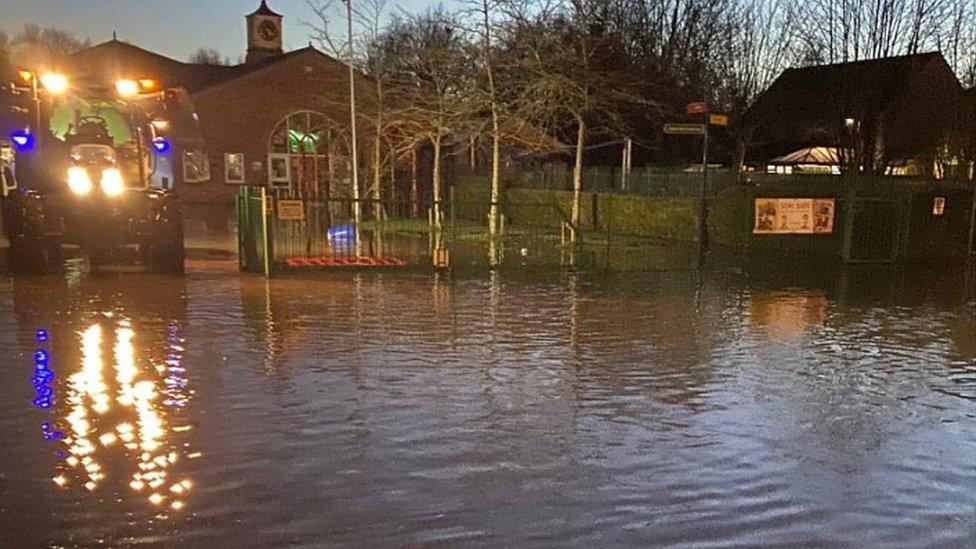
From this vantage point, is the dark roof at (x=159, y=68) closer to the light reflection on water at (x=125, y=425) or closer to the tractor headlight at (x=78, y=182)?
the tractor headlight at (x=78, y=182)

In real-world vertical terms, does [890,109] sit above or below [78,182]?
above

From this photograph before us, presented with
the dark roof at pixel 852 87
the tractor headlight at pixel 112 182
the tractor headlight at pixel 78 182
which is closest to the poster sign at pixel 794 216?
the dark roof at pixel 852 87

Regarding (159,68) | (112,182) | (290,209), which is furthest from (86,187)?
(159,68)

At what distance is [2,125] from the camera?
14773mm

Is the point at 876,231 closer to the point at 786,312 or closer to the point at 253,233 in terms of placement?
the point at 786,312

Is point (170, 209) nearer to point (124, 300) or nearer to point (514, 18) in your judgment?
point (124, 300)

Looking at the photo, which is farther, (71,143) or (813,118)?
(813,118)

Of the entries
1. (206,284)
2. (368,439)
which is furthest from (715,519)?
(206,284)

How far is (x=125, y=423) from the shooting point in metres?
6.71

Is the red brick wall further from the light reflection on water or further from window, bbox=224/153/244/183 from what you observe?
the light reflection on water

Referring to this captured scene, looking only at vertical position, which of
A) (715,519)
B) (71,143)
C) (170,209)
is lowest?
(715,519)

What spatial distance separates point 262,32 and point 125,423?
52.7 meters

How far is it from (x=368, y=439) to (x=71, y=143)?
11.1m

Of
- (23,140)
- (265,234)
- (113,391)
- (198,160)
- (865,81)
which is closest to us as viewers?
(113,391)
